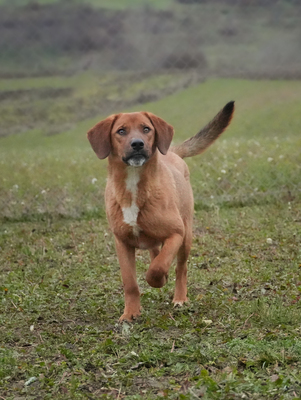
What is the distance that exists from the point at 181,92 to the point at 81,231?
2.73 meters

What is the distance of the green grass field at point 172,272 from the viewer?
3459 millimetres

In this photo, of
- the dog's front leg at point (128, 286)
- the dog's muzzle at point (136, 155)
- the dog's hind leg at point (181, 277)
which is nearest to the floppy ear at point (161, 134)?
the dog's muzzle at point (136, 155)

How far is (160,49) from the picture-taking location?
895 cm

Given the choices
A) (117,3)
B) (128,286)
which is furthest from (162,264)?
(117,3)

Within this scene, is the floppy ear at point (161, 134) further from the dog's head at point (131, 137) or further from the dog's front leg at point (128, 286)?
the dog's front leg at point (128, 286)

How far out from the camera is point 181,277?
4973 millimetres

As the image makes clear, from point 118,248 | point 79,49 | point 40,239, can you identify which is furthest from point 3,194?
point 118,248

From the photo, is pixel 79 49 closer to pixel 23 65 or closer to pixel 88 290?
pixel 23 65

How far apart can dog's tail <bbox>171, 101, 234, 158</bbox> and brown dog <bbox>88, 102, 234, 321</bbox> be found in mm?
1271

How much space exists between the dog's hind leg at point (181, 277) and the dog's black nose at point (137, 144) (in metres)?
1.09

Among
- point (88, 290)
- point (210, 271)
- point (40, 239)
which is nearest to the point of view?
point (88, 290)

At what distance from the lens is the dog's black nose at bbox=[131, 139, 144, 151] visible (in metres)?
4.25

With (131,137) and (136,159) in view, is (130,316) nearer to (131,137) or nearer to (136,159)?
(136,159)

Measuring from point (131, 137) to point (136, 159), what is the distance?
16 centimetres
